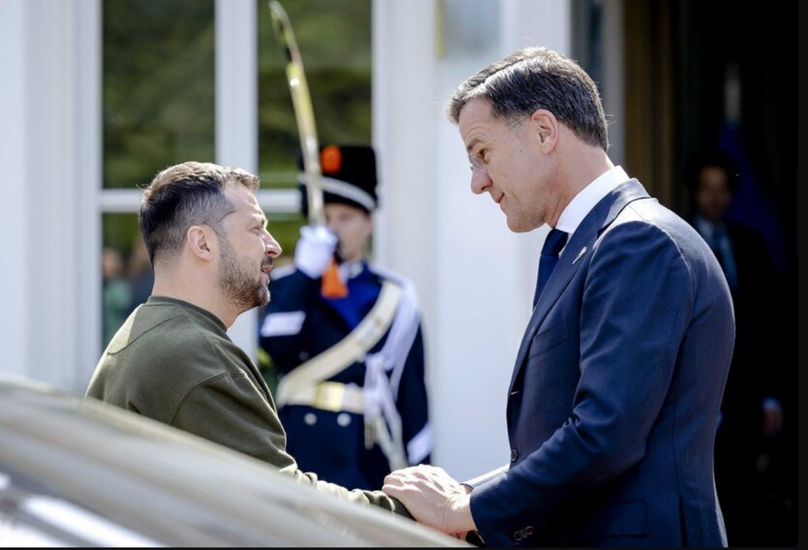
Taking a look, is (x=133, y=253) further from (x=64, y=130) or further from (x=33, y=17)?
(x=33, y=17)

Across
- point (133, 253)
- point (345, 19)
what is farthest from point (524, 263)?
point (133, 253)

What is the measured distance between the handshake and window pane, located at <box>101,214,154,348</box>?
3.72 meters

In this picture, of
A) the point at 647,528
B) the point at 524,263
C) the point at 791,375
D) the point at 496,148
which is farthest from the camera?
the point at 791,375

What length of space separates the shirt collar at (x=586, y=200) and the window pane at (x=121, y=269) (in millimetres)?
3981

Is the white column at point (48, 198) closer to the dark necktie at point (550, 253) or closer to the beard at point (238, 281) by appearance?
the beard at point (238, 281)

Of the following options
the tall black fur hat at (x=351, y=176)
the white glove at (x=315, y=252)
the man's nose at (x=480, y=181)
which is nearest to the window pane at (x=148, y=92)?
the tall black fur hat at (x=351, y=176)

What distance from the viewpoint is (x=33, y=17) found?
20.7 feet

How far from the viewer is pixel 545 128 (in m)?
3.03

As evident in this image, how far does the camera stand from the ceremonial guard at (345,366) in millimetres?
5277

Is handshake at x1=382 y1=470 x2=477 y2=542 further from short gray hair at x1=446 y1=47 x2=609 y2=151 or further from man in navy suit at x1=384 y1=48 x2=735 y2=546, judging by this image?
short gray hair at x1=446 y1=47 x2=609 y2=151

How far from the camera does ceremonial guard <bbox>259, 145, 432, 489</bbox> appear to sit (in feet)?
17.3

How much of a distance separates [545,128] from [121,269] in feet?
13.3

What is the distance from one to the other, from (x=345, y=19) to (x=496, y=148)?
349 centimetres

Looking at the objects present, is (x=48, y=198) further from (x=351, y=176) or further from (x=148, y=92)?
(x=351, y=176)
